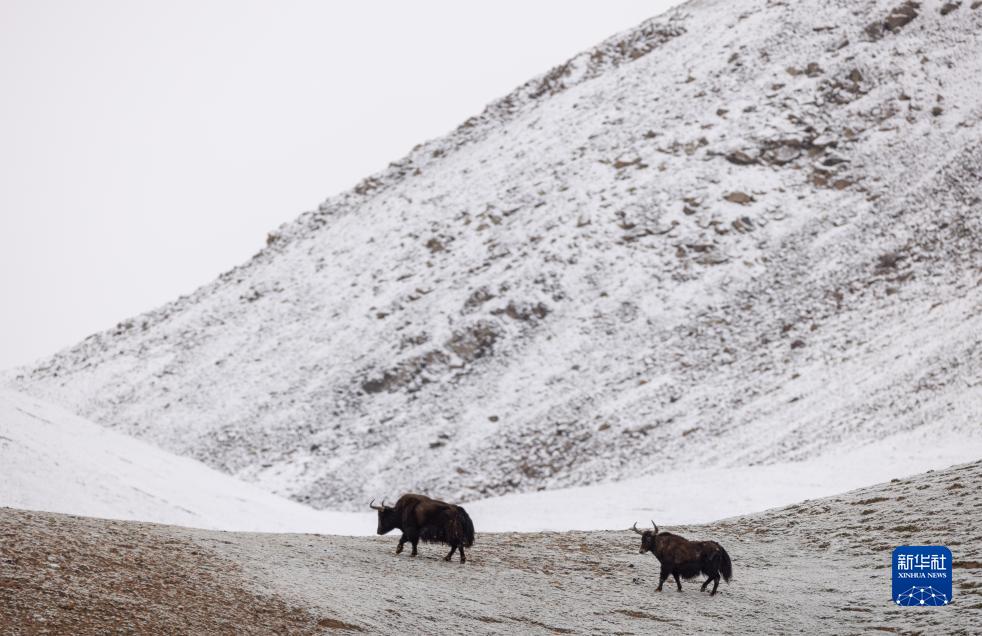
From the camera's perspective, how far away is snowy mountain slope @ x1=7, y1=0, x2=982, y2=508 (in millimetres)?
35625

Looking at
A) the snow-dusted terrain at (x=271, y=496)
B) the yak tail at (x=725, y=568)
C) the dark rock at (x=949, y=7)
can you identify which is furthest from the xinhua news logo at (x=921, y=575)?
the dark rock at (x=949, y=7)

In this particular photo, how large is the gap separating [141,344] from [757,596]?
5558 centimetres

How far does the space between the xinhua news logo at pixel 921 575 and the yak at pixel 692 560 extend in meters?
2.46

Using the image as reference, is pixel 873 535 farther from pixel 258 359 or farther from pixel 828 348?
pixel 258 359

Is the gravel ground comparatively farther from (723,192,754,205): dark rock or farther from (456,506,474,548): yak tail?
(723,192,754,205): dark rock

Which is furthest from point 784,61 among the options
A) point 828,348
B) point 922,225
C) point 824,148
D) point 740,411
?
point 740,411

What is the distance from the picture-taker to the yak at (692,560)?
41.6ft

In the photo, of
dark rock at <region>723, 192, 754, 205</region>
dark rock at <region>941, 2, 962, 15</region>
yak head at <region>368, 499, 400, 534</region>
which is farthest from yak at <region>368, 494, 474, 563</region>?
dark rock at <region>941, 2, 962, 15</region>

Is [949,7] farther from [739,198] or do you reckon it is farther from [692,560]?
[692,560]

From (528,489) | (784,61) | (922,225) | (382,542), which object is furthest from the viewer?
(784,61)

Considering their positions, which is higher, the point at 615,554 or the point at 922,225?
the point at 922,225

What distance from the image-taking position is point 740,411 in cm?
3525

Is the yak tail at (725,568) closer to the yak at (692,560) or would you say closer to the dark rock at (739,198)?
the yak at (692,560)

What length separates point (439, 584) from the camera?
39.0ft
